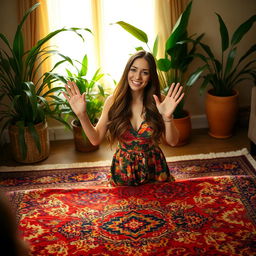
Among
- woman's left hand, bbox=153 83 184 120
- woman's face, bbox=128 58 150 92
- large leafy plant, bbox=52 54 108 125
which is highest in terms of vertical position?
woman's face, bbox=128 58 150 92

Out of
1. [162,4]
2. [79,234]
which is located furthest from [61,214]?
[162,4]

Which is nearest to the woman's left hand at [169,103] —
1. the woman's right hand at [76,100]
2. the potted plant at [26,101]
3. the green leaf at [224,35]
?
the woman's right hand at [76,100]

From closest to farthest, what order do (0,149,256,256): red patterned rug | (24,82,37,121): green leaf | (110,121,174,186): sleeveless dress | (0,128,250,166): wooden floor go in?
(0,149,256,256): red patterned rug
(110,121,174,186): sleeveless dress
(24,82,37,121): green leaf
(0,128,250,166): wooden floor

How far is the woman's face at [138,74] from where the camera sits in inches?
88.3

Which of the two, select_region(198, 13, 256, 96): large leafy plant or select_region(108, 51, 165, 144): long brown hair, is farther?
select_region(198, 13, 256, 96): large leafy plant

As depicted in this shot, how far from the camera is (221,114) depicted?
3633mm

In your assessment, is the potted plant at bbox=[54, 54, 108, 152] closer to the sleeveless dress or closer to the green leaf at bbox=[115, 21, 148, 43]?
the green leaf at bbox=[115, 21, 148, 43]

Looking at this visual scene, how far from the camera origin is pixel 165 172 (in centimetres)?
245

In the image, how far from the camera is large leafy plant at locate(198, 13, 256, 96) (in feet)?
11.2

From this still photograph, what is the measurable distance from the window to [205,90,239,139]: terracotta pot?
825 millimetres

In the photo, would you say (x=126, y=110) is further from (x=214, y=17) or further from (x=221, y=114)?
(x=214, y=17)

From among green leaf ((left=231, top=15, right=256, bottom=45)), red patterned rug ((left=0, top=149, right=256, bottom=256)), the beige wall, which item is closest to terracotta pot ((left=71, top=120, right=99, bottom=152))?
the beige wall

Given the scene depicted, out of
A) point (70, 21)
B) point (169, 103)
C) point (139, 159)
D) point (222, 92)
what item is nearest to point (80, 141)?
point (70, 21)

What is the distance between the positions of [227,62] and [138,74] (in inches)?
59.8
